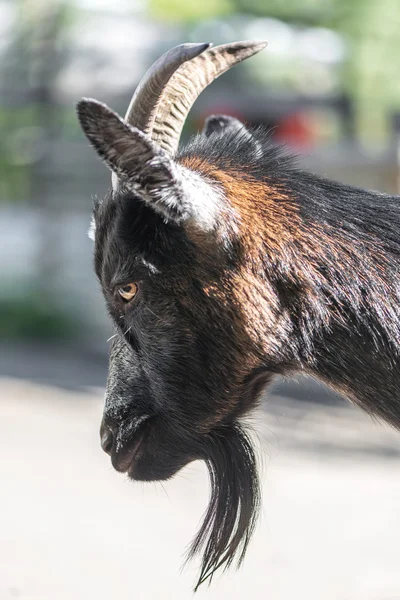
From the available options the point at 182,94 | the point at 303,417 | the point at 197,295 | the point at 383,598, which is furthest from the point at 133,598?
the point at 303,417

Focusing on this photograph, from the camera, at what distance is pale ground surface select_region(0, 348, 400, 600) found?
15.1 ft

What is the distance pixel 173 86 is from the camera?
9.50ft

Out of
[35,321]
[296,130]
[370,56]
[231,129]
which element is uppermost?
[231,129]

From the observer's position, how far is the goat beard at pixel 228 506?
3104 mm

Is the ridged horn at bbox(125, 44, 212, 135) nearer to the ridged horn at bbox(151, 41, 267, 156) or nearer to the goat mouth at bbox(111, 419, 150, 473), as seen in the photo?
the ridged horn at bbox(151, 41, 267, 156)

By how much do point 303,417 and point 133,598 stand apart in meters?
3.08

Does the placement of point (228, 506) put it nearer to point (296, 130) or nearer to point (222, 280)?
point (222, 280)

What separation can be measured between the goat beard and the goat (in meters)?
0.09

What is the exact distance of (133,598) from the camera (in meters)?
4.41

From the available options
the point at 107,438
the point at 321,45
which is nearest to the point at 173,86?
the point at 107,438

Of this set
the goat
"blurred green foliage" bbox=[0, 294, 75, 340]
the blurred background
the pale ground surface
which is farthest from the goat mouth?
"blurred green foliage" bbox=[0, 294, 75, 340]

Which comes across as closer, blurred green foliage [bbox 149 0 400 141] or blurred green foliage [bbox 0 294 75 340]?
blurred green foliage [bbox 0 294 75 340]

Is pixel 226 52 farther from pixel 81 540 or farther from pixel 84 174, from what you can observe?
pixel 84 174

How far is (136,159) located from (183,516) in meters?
3.48
